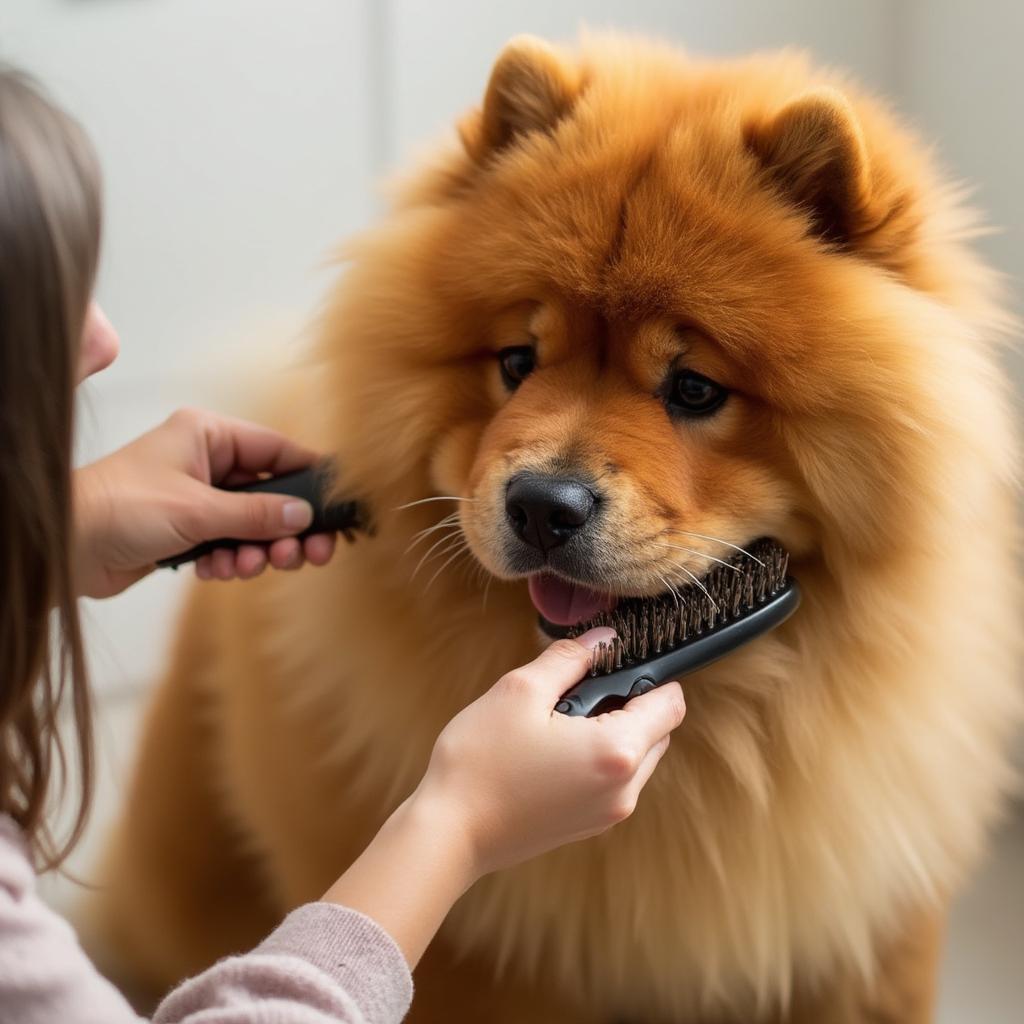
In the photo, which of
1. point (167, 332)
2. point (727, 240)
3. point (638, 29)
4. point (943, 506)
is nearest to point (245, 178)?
point (167, 332)

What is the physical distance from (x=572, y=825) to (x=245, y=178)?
1320mm

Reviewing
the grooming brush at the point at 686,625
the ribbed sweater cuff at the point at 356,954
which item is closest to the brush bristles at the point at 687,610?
the grooming brush at the point at 686,625

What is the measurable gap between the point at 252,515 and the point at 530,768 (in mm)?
435

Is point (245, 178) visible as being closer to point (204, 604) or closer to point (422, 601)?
point (204, 604)

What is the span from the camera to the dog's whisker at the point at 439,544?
1.10 metres

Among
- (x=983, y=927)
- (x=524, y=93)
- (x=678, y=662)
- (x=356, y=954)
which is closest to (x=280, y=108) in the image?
(x=524, y=93)

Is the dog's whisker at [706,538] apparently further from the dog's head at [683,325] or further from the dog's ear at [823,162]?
the dog's ear at [823,162]

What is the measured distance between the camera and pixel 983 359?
104cm

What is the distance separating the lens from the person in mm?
804

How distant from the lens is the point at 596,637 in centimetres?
99

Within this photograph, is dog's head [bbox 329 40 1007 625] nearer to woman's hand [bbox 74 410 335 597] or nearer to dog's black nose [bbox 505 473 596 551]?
dog's black nose [bbox 505 473 596 551]

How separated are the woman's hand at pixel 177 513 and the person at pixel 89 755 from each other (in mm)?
206

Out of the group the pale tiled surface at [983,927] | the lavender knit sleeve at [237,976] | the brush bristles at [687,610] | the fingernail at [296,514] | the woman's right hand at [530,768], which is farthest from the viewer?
the pale tiled surface at [983,927]

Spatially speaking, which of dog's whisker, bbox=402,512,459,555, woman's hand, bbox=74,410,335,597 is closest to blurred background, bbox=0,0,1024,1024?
woman's hand, bbox=74,410,335,597
